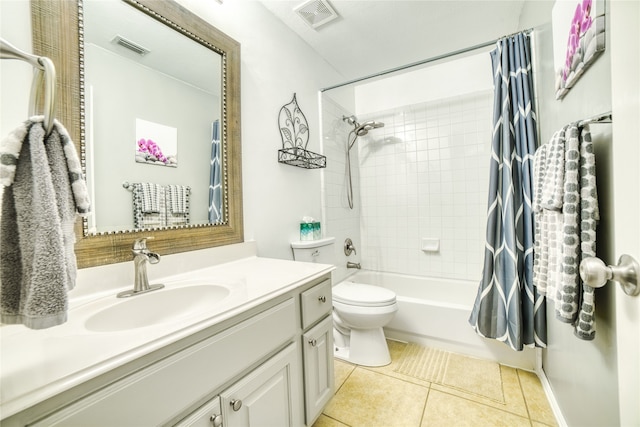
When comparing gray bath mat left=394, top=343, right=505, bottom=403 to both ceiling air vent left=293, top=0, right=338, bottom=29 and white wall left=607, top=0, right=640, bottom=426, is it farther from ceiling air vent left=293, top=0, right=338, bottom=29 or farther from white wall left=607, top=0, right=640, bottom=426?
ceiling air vent left=293, top=0, right=338, bottom=29

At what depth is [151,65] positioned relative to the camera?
1.05m

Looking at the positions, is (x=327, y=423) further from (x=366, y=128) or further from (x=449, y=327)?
(x=366, y=128)

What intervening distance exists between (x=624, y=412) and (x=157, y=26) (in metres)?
1.75

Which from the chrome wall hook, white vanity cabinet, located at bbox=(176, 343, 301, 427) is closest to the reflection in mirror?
white vanity cabinet, located at bbox=(176, 343, 301, 427)

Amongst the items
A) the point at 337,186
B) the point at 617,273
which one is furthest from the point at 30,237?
the point at 337,186

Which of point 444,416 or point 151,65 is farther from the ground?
point 151,65

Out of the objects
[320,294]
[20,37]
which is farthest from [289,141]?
[20,37]

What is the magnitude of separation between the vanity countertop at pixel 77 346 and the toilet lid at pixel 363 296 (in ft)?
2.90

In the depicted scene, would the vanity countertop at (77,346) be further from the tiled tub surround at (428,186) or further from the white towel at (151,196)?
the tiled tub surround at (428,186)

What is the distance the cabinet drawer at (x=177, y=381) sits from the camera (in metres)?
0.49

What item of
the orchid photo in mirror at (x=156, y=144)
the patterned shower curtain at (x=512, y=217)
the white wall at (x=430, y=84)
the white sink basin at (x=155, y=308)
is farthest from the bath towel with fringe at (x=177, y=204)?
the white wall at (x=430, y=84)

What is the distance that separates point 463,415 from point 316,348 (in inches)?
33.5

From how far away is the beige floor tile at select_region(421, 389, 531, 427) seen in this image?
1.23 m

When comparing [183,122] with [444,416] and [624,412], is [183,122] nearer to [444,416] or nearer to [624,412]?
[624,412]
